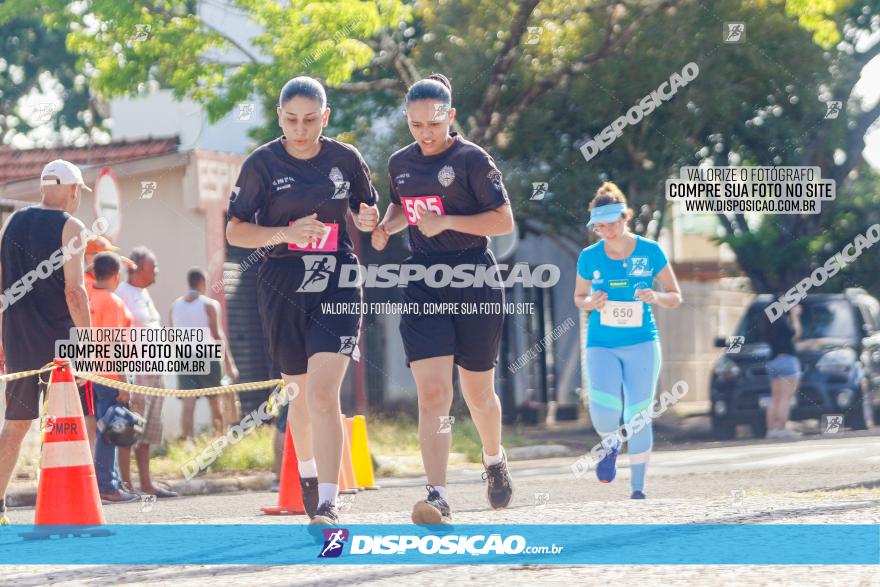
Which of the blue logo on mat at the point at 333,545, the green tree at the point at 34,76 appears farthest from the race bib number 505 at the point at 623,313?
the green tree at the point at 34,76

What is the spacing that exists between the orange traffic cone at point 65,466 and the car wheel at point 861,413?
1258 centimetres

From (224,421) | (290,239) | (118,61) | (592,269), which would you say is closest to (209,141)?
(118,61)

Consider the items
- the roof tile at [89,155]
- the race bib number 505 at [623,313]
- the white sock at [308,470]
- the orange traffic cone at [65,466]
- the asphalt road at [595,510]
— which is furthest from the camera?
the roof tile at [89,155]

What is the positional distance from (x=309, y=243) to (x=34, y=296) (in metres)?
2.22

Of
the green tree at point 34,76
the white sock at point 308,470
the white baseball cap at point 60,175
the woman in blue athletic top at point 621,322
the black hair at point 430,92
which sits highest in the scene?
the green tree at point 34,76

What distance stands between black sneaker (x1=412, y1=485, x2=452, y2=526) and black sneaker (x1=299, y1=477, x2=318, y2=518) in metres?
0.57

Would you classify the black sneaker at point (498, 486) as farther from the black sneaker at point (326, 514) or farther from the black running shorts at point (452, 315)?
the black sneaker at point (326, 514)

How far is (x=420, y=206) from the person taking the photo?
6719 mm

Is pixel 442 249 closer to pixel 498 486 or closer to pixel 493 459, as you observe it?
pixel 493 459

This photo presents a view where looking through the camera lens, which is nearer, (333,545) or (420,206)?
(333,545)

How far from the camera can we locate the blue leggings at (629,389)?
900 cm

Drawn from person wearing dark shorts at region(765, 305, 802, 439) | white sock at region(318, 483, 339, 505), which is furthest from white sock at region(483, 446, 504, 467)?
person wearing dark shorts at region(765, 305, 802, 439)

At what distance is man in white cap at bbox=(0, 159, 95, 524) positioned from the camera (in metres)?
7.96

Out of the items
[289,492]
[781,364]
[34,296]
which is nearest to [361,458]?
[289,492]
